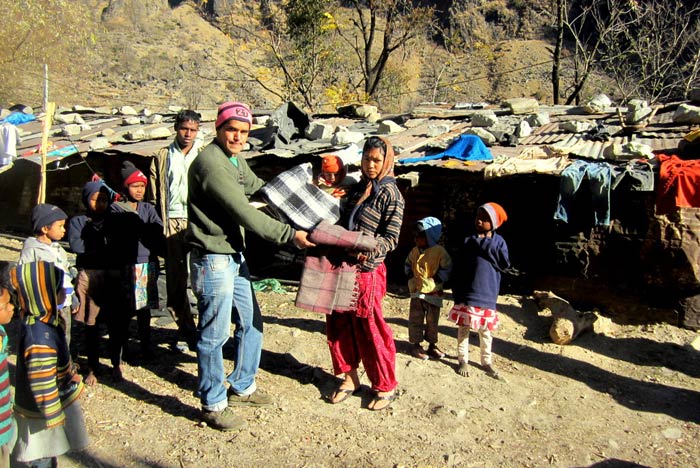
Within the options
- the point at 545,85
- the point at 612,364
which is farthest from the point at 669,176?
the point at 545,85

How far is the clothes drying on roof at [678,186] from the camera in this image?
Answer: 16.9ft

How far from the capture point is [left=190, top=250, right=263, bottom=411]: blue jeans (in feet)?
10.6

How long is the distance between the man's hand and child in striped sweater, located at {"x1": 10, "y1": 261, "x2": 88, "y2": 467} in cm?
122

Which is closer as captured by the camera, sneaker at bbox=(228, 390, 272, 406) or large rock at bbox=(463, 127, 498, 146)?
sneaker at bbox=(228, 390, 272, 406)

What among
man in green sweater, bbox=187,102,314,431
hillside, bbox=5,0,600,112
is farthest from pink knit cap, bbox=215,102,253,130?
hillside, bbox=5,0,600,112

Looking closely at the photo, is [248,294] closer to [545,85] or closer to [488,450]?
[488,450]

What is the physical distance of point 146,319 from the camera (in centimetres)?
452

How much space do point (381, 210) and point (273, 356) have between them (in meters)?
1.81

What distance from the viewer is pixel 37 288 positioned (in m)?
2.85

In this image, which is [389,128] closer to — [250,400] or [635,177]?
[635,177]

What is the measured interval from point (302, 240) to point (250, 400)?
3.89ft

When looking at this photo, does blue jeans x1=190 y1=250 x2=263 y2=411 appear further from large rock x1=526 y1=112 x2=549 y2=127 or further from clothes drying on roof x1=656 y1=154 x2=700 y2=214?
large rock x1=526 y1=112 x2=549 y2=127

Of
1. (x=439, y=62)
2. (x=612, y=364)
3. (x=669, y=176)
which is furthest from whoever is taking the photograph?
(x=439, y=62)

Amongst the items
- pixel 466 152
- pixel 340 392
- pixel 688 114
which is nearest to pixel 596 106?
pixel 688 114
